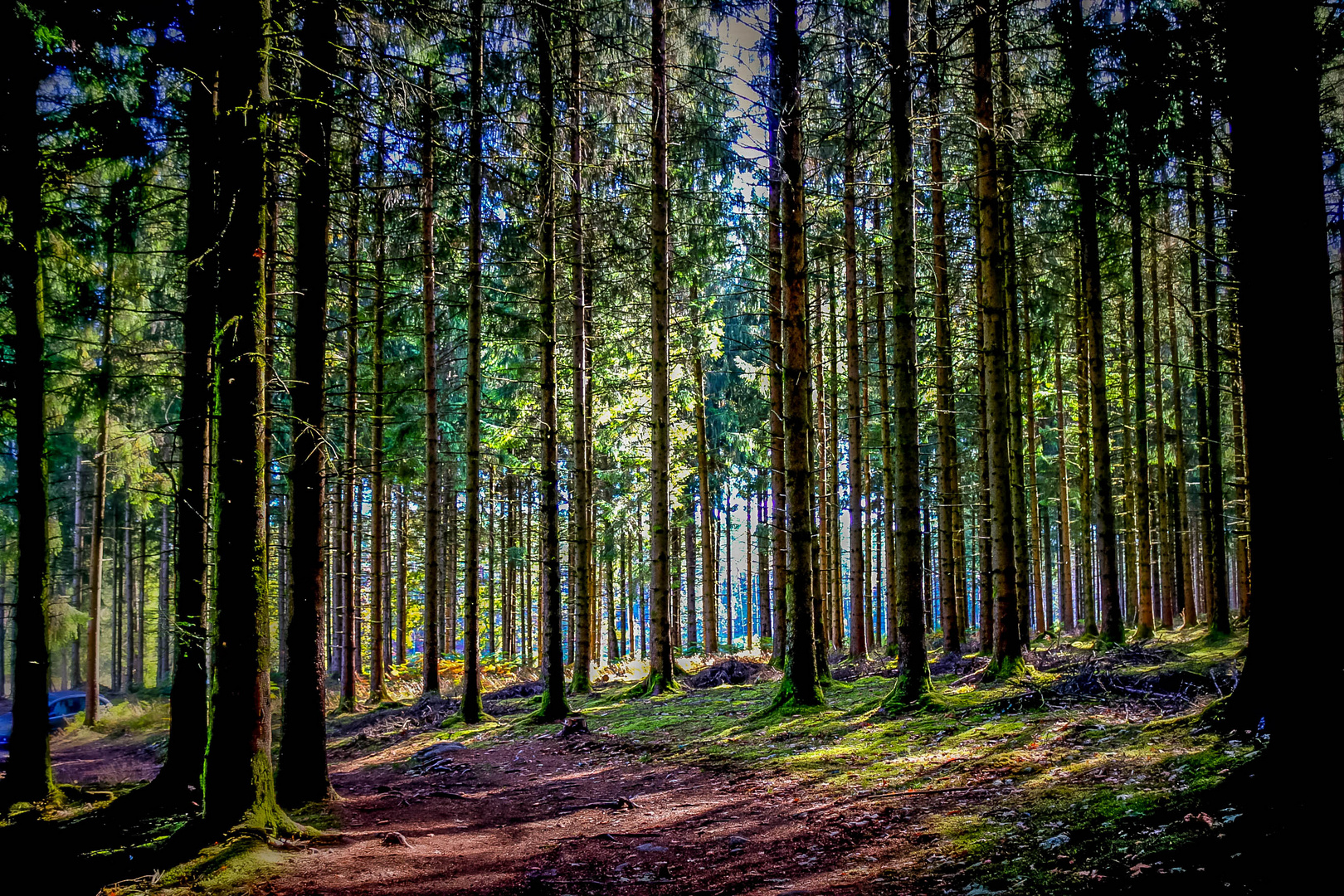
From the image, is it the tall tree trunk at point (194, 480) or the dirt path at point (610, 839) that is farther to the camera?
the tall tree trunk at point (194, 480)

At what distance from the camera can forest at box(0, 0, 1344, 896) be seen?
15.0ft

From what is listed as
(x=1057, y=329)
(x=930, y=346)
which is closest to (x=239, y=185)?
(x=930, y=346)

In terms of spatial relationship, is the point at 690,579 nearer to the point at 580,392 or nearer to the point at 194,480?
the point at 580,392

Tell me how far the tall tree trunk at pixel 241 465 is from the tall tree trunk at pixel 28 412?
177 inches

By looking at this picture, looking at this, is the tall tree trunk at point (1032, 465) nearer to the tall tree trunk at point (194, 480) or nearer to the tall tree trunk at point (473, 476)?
the tall tree trunk at point (473, 476)

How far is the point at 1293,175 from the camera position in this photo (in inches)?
175

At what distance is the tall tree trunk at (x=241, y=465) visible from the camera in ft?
18.3

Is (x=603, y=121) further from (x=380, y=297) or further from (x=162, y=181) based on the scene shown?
(x=162, y=181)

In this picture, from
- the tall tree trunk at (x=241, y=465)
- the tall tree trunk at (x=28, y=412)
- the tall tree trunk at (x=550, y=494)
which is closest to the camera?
the tall tree trunk at (x=241, y=465)

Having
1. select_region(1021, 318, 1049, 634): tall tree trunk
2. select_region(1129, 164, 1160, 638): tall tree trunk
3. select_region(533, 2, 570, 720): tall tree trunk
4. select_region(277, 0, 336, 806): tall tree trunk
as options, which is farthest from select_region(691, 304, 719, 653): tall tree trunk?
select_region(277, 0, 336, 806): tall tree trunk

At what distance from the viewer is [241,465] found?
5672mm

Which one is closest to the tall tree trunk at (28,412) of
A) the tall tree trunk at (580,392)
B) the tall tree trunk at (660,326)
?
the tall tree trunk at (580,392)

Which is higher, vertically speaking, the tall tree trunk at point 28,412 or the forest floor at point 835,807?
the tall tree trunk at point 28,412

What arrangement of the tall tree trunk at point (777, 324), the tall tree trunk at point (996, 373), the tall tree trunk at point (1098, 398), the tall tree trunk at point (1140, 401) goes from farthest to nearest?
the tall tree trunk at point (1140, 401) < the tall tree trunk at point (1098, 398) < the tall tree trunk at point (777, 324) < the tall tree trunk at point (996, 373)
